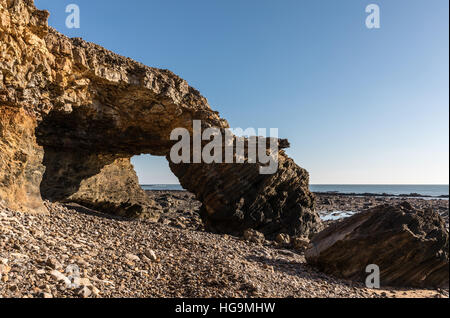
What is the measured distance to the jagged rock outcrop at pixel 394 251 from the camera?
10.7 meters

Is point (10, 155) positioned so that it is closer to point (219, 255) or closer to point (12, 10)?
point (12, 10)

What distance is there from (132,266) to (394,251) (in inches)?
392

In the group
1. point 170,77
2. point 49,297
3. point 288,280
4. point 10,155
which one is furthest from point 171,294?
point 170,77

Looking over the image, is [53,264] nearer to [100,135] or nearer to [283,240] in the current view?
[100,135]

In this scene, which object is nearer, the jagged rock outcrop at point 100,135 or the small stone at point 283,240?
the jagged rock outcrop at point 100,135

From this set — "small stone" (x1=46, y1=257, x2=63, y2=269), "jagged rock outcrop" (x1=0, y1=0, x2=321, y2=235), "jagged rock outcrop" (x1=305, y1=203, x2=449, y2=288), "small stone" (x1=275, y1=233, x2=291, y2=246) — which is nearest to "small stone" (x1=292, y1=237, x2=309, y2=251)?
"small stone" (x1=275, y1=233, x2=291, y2=246)

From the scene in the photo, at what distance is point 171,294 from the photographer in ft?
22.2

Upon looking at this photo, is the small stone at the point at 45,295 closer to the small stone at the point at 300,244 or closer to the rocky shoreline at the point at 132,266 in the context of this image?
the rocky shoreline at the point at 132,266

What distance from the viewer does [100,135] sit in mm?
17141

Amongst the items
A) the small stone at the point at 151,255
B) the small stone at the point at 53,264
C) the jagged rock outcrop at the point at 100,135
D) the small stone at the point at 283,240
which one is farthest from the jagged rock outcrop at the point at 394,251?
the small stone at the point at 53,264

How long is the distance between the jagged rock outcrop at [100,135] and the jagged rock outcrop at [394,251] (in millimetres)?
7594

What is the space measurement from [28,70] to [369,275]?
15242 mm

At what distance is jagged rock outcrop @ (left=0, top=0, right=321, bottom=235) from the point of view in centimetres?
945

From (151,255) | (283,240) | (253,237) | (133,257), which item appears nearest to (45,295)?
(133,257)
